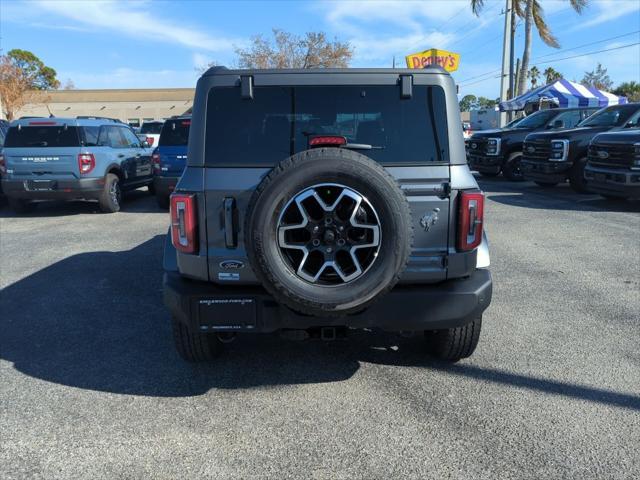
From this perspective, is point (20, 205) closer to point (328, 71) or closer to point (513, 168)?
point (328, 71)

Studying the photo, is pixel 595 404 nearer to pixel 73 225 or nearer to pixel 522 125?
pixel 73 225

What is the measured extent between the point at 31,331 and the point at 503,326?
407 centimetres

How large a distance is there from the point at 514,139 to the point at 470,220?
1309 centimetres

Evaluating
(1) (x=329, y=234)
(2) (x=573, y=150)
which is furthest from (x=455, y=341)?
(2) (x=573, y=150)

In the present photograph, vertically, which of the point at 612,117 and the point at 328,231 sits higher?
the point at 612,117

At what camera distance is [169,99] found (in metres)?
60.1

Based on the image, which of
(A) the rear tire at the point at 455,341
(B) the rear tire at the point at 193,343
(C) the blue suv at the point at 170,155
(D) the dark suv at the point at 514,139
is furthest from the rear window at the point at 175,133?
(D) the dark suv at the point at 514,139

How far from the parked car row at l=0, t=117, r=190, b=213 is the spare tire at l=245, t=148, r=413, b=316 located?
25.4ft

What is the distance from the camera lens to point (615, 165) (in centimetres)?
1016

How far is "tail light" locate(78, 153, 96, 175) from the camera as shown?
10.1 metres

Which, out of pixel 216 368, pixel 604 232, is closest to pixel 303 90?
pixel 216 368

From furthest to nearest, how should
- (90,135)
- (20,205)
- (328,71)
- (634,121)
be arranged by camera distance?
(634,121), (20,205), (90,135), (328,71)

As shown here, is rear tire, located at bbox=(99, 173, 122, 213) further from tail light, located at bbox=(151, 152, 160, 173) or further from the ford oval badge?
the ford oval badge

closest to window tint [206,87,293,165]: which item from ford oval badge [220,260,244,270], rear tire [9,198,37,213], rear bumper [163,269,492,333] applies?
ford oval badge [220,260,244,270]
